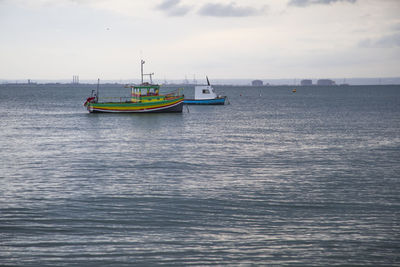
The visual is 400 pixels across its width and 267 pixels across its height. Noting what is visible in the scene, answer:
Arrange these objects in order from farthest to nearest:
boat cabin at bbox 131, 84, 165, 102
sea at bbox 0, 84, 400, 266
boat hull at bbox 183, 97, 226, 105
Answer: boat hull at bbox 183, 97, 226, 105 < boat cabin at bbox 131, 84, 165, 102 < sea at bbox 0, 84, 400, 266

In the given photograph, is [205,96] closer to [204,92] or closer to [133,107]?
[204,92]

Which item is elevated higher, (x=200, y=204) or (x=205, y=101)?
(x=205, y=101)

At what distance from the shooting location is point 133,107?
59562 millimetres

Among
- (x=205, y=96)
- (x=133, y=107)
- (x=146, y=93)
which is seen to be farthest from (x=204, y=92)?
(x=133, y=107)

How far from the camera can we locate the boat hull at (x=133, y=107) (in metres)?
59.6

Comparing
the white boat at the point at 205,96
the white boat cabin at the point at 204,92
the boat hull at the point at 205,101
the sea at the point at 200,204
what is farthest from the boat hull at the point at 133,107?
the sea at the point at 200,204

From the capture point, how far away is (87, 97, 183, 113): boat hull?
5959 cm

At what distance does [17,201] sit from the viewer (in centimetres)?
1712

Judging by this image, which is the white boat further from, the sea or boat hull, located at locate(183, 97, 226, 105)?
the sea

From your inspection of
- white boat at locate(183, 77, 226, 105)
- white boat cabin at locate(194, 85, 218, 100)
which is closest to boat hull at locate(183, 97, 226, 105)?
white boat at locate(183, 77, 226, 105)

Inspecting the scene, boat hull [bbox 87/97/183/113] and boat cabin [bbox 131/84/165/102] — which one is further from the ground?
boat cabin [bbox 131/84/165/102]

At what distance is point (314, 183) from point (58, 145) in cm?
1965

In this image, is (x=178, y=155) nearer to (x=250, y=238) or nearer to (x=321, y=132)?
(x=250, y=238)

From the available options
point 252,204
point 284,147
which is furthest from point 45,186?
point 284,147
